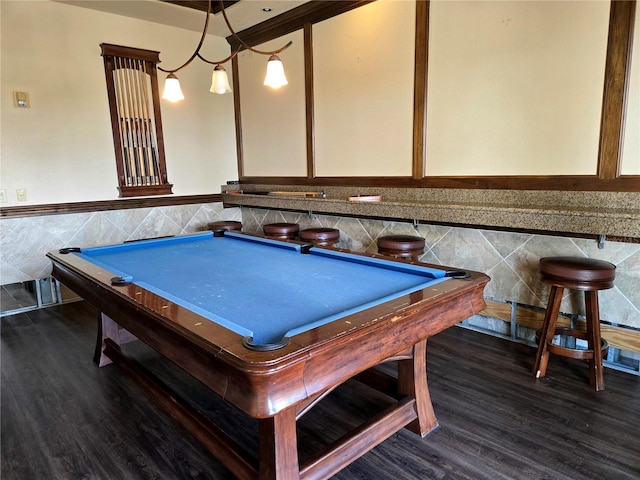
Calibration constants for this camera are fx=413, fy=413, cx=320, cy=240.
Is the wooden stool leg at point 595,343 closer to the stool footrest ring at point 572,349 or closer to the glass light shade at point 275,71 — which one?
the stool footrest ring at point 572,349

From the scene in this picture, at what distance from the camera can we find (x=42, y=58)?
13.1 ft

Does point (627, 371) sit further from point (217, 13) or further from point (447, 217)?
point (217, 13)

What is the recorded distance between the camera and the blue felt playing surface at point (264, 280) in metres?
1.51

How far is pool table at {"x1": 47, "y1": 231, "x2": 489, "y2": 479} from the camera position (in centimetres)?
121

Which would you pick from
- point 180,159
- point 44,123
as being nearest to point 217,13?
point 180,159

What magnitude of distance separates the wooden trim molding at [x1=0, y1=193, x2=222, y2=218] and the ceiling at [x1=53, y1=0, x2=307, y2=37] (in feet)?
6.41

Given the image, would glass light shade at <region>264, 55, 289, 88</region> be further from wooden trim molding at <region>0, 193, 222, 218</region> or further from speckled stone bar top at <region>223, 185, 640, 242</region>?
wooden trim molding at <region>0, 193, 222, 218</region>

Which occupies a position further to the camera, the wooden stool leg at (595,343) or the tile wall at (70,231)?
the tile wall at (70,231)

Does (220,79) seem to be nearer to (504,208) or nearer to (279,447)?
(504,208)

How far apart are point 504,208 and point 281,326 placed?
2000 millimetres

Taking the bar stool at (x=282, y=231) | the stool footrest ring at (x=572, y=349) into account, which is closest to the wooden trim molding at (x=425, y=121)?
the bar stool at (x=282, y=231)

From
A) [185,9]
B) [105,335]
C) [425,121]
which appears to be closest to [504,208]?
[425,121]

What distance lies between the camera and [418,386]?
197 centimetres

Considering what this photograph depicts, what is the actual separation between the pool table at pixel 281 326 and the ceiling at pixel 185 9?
2.89 metres
